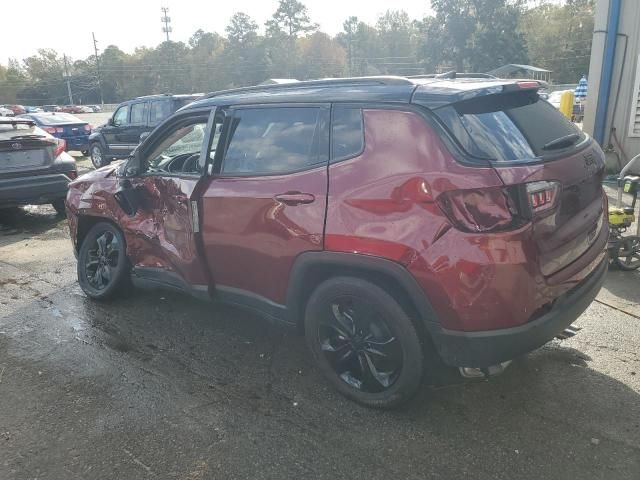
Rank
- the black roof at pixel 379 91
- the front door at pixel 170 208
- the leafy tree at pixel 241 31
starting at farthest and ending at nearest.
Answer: the leafy tree at pixel 241 31 → the front door at pixel 170 208 → the black roof at pixel 379 91

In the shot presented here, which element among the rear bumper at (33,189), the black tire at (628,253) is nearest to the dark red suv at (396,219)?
the black tire at (628,253)

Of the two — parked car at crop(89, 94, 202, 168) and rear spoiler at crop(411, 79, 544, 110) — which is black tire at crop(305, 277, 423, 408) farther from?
parked car at crop(89, 94, 202, 168)

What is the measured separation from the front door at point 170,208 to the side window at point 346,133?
3.50 feet

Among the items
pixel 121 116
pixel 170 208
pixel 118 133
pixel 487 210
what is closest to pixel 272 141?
pixel 170 208

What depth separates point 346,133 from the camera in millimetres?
2812

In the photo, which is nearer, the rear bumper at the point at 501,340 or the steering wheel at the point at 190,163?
the rear bumper at the point at 501,340

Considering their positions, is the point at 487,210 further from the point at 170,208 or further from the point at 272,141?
the point at 170,208

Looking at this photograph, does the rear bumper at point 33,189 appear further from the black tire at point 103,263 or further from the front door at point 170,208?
the front door at point 170,208

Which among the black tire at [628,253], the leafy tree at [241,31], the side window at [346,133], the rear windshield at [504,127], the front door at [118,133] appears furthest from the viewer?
the leafy tree at [241,31]

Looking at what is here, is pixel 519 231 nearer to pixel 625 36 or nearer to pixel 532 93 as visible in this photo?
pixel 532 93

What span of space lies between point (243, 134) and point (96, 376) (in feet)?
6.21

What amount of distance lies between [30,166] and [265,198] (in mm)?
5937

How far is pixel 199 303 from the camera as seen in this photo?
457cm

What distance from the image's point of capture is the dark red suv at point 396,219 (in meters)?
2.39
